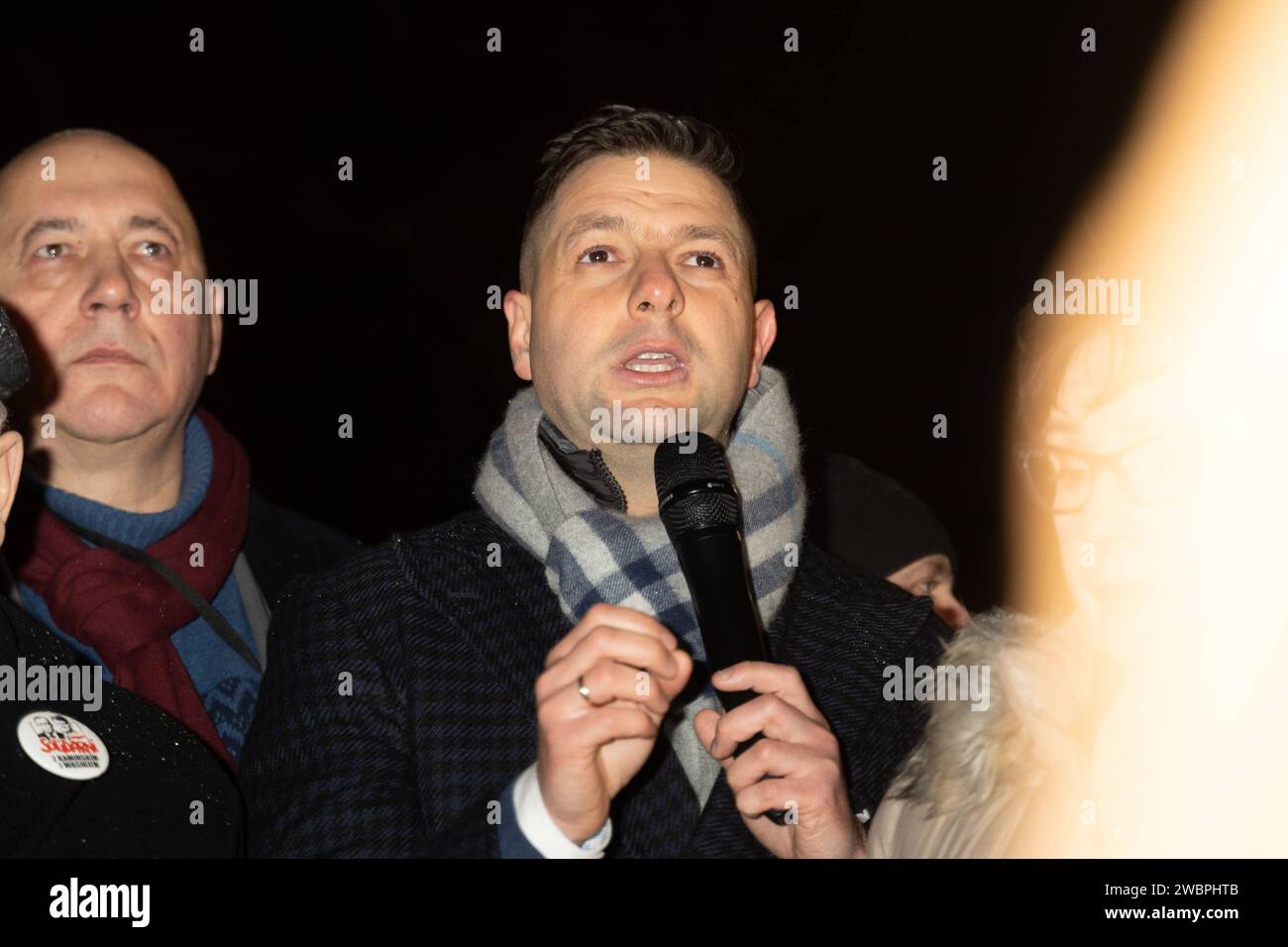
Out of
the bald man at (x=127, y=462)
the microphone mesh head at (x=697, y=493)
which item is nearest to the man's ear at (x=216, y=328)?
the bald man at (x=127, y=462)

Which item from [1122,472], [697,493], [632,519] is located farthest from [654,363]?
[1122,472]

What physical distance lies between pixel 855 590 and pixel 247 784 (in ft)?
2.95

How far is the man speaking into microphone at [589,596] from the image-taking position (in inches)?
68.2

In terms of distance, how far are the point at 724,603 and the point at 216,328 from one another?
151 centimetres

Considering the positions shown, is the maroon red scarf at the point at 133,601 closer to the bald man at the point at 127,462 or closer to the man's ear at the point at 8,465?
the bald man at the point at 127,462

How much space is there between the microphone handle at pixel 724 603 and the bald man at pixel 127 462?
1058mm

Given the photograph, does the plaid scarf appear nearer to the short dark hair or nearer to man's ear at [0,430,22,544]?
the short dark hair

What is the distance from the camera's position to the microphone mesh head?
148cm

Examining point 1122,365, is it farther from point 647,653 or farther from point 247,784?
point 247,784

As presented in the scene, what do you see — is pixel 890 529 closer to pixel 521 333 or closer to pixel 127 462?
pixel 521 333

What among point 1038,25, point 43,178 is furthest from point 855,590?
point 43,178

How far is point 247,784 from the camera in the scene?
186 centimetres

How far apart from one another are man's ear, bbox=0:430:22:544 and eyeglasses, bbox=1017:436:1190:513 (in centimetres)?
149

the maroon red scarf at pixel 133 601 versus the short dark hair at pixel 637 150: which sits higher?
the short dark hair at pixel 637 150
